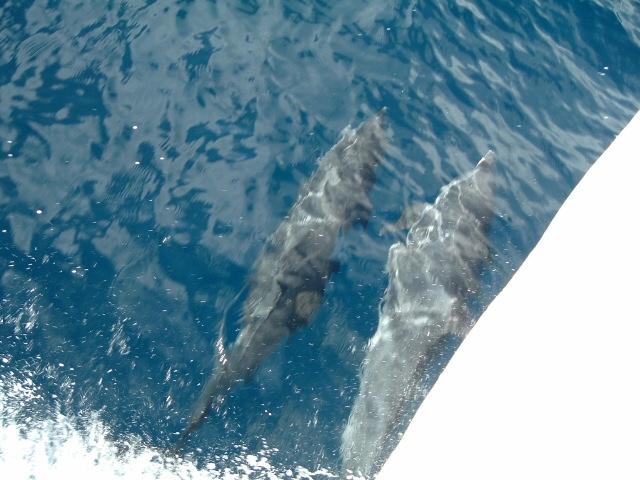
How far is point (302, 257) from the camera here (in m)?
6.56

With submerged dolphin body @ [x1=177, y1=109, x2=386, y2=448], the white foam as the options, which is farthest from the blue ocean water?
submerged dolphin body @ [x1=177, y1=109, x2=386, y2=448]

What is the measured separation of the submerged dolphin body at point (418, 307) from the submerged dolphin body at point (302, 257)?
70cm

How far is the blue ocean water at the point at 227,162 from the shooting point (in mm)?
5820

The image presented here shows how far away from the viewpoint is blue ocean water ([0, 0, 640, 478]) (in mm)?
5820

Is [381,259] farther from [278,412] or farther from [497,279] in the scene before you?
[278,412]

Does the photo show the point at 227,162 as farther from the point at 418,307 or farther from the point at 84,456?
the point at 84,456

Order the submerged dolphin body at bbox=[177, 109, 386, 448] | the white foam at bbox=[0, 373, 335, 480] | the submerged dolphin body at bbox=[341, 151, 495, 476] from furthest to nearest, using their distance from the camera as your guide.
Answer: the submerged dolphin body at bbox=[177, 109, 386, 448] < the submerged dolphin body at bbox=[341, 151, 495, 476] < the white foam at bbox=[0, 373, 335, 480]

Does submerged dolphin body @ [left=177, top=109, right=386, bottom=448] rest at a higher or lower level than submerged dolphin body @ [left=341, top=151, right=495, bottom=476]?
higher

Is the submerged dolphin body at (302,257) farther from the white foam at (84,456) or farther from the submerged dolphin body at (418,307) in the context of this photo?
the submerged dolphin body at (418,307)

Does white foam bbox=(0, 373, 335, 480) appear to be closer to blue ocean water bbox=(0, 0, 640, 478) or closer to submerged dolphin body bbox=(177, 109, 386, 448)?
blue ocean water bbox=(0, 0, 640, 478)

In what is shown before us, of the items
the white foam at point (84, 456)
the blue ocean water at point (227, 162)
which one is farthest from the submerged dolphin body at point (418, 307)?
the white foam at point (84, 456)

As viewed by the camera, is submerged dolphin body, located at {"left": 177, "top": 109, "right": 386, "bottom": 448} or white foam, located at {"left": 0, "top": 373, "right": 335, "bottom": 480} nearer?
white foam, located at {"left": 0, "top": 373, "right": 335, "bottom": 480}

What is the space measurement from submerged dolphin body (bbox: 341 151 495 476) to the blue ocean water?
0.18 metres

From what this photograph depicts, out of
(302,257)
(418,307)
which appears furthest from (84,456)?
(418,307)
